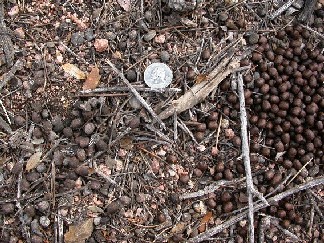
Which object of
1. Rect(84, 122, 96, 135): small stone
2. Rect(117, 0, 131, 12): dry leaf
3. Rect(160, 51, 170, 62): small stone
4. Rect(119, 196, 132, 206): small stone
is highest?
Rect(117, 0, 131, 12): dry leaf

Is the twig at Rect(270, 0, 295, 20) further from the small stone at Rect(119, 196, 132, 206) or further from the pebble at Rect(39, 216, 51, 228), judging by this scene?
the pebble at Rect(39, 216, 51, 228)

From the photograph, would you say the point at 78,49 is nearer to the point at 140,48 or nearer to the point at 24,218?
the point at 140,48

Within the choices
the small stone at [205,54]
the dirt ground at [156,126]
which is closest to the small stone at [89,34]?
the dirt ground at [156,126]

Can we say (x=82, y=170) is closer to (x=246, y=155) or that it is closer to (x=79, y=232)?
(x=79, y=232)

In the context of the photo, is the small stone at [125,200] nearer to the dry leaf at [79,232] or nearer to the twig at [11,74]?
the dry leaf at [79,232]

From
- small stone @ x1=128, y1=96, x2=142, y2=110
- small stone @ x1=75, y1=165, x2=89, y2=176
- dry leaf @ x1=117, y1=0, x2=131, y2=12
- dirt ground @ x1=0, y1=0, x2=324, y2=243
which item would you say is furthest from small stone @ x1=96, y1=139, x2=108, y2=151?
dry leaf @ x1=117, y1=0, x2=131, y2=12

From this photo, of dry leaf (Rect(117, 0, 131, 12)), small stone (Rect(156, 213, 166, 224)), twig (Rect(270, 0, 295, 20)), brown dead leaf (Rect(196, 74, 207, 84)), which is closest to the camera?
small stone (Rect(156, 213, 166, 224))
